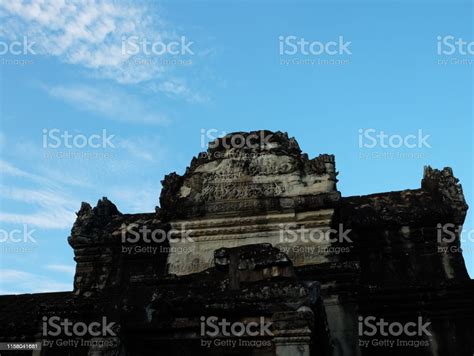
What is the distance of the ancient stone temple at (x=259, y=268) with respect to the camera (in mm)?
8312

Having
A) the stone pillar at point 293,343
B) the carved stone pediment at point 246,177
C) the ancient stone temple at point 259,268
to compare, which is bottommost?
the stone pillar at point 293,343

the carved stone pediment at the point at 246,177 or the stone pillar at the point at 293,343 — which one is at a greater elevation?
the carved stone pediment at the point at 246,177

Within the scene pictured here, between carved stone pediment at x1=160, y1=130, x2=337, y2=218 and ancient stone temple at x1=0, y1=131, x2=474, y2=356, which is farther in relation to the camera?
carved stone pediment at x1=160, y1=130, x2=337, y2=218

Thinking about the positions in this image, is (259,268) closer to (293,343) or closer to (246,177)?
(293,343)

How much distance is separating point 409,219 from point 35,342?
9.60 metres

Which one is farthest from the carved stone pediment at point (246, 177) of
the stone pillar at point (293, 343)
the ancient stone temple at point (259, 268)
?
the stone pillar at point (293, 343)

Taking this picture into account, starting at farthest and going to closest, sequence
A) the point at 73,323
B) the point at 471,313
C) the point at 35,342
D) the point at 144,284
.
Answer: the point at 35,342 → the point at 144,284 → the point at 471,313 → the point at 73,323

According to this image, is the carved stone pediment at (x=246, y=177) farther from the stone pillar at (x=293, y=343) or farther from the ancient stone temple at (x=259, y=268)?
the stone pillar at (x=293, y=343)

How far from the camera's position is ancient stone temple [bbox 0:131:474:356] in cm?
831

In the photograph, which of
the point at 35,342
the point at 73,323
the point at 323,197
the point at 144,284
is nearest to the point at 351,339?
the point at 323,197

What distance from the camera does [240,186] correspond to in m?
14.0

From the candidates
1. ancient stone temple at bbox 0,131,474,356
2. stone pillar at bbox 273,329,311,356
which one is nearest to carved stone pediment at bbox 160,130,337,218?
ancient stone temple at bbox 0,131,474,356

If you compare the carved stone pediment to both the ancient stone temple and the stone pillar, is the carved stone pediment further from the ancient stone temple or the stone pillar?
the stone pillar

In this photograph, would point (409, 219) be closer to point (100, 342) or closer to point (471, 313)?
point (471, 313)
